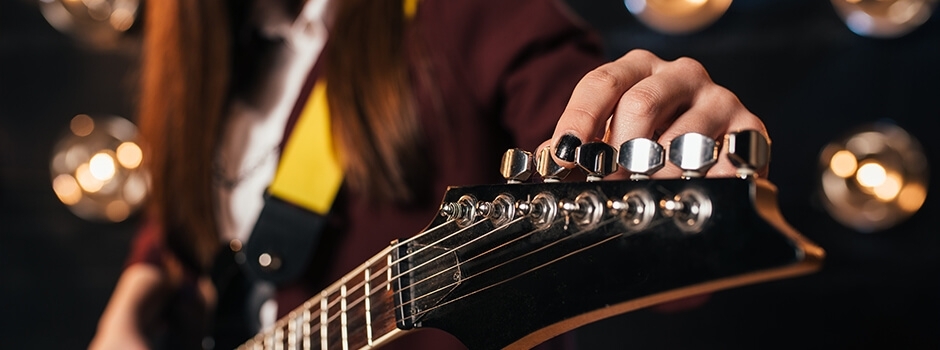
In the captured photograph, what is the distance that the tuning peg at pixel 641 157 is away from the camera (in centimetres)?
22

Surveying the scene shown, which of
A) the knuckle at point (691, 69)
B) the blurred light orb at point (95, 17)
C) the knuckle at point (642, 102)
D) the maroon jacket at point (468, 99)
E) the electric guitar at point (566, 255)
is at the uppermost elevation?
the blurred light orb at point (95, 17)

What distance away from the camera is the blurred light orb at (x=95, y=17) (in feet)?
3.89

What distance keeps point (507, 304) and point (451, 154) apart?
0.81 feet

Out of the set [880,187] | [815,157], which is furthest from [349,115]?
[880,187]

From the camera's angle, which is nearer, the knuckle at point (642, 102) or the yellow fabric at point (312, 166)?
the knuckle at point (642, 102)

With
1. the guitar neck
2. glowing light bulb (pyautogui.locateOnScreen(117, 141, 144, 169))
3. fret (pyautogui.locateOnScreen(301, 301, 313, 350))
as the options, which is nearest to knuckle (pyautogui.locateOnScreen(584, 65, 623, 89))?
the guitar neck

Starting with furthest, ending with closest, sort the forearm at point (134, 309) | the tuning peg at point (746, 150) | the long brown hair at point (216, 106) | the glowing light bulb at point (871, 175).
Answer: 1. the glowing light bulb at point (871, 175)
2. the forearm at point (134, 309)
3. the long brown hair at point (216, 106)
4. the tuning peg at point (746, 150)

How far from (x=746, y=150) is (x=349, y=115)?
38 centimetres

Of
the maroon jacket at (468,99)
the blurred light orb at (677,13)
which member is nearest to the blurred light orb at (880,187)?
the blurred light orb at (677,13)

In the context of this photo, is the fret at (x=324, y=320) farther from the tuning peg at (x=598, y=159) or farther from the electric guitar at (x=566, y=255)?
the tuning peg at (x=598, y=159)

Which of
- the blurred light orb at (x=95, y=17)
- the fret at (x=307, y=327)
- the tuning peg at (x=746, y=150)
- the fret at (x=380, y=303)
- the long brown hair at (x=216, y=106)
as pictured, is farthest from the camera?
the blurred light orb at (x=95, y=17)

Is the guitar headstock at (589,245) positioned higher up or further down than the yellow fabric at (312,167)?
further down

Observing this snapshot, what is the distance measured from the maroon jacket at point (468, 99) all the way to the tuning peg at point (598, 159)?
9 centimetres

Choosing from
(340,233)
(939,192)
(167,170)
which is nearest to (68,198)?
(167,170)
